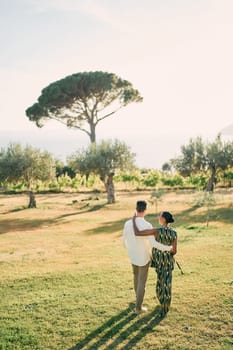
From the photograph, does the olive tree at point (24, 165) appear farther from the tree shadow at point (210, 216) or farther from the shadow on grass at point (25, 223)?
the tree shadow at point (210, 216)

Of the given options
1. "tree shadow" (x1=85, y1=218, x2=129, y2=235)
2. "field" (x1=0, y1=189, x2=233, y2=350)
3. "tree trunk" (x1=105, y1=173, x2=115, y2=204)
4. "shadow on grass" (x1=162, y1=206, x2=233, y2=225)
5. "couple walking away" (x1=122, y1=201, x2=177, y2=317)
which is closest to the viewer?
"field" (x1=0, y1=189, x2=233, y2=350)

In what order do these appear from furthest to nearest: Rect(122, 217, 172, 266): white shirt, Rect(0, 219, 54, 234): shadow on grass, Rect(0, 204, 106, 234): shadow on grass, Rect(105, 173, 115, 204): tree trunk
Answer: Rect(105, 173, 115, 204): tree trunk < Rect(0, 204, 106, 234): shadow on grass < Rect(0, 219, 54, 234): shadow on grass < Rect(122, 217, 172, 266): white shirt

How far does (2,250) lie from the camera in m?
17.3

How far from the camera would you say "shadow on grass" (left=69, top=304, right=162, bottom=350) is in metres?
7.75

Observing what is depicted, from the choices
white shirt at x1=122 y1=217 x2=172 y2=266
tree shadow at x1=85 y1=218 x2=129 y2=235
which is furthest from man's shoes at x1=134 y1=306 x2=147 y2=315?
tree shadow at x1=85 y1=218 x2=129 y2=235

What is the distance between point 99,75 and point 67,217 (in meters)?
23.6

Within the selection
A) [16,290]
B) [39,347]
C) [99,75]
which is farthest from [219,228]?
[99,75]

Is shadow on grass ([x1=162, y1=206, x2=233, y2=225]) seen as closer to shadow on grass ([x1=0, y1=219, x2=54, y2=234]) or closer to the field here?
the field

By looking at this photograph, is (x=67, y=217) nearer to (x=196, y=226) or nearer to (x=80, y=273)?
(x=196, y=226)

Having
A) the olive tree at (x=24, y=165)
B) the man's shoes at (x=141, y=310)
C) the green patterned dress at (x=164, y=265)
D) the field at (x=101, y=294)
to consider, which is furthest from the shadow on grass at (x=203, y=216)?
the green patterned dress at (x=164, y=265)

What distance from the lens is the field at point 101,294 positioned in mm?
8008

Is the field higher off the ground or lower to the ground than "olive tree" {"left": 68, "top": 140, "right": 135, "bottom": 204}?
lower

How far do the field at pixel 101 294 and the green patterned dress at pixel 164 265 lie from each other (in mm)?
517

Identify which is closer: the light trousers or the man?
the man
